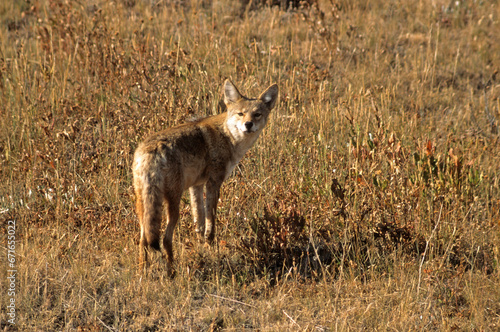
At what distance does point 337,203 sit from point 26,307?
3225 mm

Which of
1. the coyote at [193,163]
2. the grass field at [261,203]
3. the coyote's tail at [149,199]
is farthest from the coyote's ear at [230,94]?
the coyote's tail at [149,199]

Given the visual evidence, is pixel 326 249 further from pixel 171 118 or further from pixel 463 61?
pixel 463 61

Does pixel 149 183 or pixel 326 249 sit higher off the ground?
pixel 149 183

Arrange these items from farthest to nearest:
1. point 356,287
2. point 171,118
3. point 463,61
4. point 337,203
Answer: point 463,61 → point 171,118 → point 337,203 → point 356,287

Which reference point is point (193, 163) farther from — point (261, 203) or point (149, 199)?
point (261, 203)

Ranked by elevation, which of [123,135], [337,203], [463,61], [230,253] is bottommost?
[230,253]

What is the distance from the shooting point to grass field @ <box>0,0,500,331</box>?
4.48 meters

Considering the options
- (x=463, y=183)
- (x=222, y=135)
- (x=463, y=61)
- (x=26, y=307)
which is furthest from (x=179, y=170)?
(x=463, y=61)

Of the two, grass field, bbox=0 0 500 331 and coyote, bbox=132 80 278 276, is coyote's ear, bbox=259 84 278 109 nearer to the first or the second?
coyote, bbox=132 80 278 276

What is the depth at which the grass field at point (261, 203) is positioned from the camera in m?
4.48

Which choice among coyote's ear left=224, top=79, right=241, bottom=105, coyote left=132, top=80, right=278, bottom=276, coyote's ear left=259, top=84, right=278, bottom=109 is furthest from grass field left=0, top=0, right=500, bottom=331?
coyote's ear left=224, top=79, right=241, bottom=105

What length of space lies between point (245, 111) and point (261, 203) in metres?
1.03

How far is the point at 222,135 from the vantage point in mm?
5684

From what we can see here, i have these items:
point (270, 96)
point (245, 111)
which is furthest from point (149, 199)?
point (270, 96)
